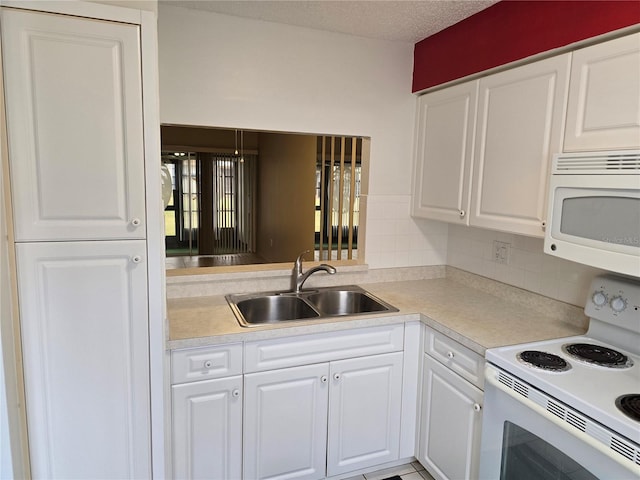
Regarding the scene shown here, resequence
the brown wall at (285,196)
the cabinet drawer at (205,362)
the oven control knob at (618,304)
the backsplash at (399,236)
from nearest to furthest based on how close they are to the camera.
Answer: the oven control knob at (618,304) → the cabinet drawer at (205,362) → the backsplash at (399,236) → the brown wall at (285,196)

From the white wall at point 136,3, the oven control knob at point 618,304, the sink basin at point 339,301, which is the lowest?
the sink basin at point 339,301

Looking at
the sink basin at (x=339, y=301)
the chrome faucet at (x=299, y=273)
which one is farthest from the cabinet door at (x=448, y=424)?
the chrome faucet at (x=299, y=273)

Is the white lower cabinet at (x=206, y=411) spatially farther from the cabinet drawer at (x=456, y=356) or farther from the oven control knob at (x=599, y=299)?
the oven control knob at (x=599, y=299)

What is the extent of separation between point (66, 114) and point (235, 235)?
508 cm

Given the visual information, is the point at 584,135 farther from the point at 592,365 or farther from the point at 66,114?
the point at 66,114

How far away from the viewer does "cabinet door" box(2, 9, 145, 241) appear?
1.29m

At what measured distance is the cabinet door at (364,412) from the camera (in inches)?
79.9

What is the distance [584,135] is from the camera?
5.18 feet

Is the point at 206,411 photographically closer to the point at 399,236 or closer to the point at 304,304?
the point at 304,304

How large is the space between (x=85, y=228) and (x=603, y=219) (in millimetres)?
1766

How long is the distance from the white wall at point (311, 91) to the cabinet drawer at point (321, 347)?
2.18ft

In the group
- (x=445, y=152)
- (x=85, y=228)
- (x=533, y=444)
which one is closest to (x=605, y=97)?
(x=445, y=152)

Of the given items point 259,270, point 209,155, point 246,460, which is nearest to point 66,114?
point 259,270

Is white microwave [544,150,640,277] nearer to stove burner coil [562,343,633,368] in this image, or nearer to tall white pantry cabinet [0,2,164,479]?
stove burner coil [562,343,633,368]
